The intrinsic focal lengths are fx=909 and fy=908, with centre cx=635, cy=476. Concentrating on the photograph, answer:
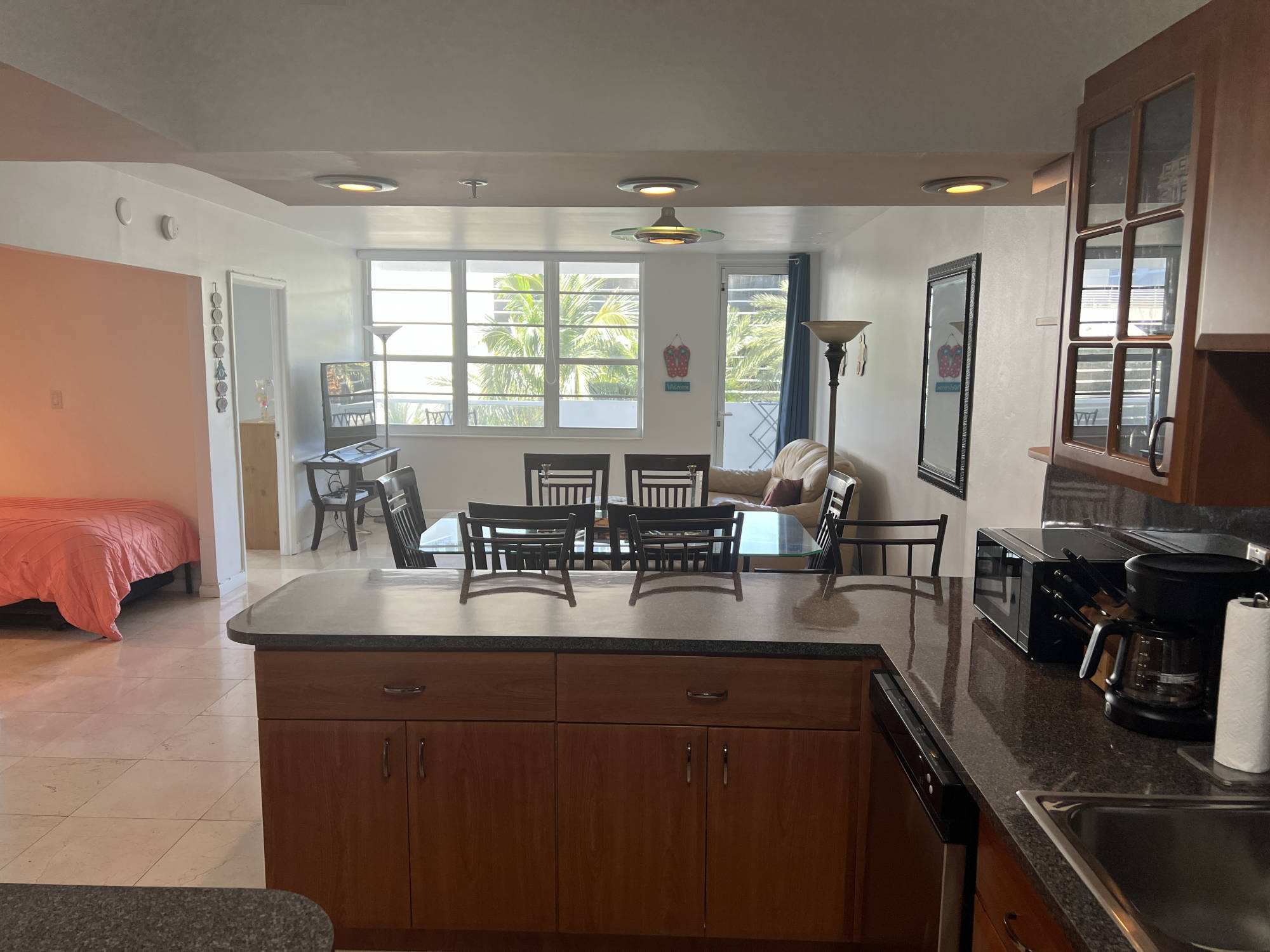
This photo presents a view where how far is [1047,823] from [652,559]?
2.36m

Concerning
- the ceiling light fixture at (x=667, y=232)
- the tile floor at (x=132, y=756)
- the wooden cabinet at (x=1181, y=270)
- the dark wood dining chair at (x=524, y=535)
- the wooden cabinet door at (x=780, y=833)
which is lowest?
the tile floor at (x=132, y=756)

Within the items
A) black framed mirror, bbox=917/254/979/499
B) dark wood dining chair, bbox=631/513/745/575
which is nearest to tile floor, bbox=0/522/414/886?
dark wood dining chair, bbox=631/513/745/575

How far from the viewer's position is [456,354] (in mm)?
8477

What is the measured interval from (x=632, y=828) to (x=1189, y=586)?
131 cm

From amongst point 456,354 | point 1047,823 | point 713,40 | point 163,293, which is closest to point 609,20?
point 713,40

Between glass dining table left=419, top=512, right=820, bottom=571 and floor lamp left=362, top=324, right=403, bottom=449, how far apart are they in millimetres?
3937

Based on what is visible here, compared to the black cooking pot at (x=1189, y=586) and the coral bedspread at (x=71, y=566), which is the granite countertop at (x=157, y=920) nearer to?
the black cooking pot at (x=1189, y=586)

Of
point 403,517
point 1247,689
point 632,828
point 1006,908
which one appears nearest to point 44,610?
point 403,517

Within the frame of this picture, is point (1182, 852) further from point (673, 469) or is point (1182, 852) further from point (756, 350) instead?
point (756, 350)

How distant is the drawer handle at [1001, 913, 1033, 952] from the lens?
132 cm

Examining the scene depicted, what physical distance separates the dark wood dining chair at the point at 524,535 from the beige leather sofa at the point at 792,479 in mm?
1883

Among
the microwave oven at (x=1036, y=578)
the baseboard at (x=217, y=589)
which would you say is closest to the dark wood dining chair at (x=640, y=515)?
the microwave oven at (x=1036, y=578)

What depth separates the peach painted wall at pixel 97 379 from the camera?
551 cm

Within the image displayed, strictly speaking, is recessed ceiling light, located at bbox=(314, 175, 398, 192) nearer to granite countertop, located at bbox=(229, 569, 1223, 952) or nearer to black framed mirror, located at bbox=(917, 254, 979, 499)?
granite countertop, located at bbox=(229, 569, 1223, 952)
